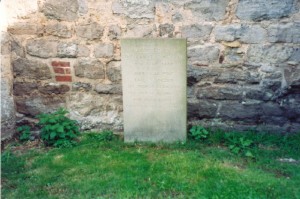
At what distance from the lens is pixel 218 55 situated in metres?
5.14

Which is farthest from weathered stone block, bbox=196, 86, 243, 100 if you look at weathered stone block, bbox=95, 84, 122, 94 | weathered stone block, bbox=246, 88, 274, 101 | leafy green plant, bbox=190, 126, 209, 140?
weathered stone block, bbox=95, 84, 122, 94

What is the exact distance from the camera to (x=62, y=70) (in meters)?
5.36

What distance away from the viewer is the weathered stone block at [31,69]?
5371mm

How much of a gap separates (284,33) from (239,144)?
59.3 inches

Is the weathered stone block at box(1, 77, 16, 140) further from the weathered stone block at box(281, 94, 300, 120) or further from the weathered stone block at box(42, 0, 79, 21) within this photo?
the weathered stone block at box(281, 94, 300, 120)

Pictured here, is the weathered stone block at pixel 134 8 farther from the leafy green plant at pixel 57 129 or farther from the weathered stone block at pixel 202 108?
the leafy green plant at pixel 57 129

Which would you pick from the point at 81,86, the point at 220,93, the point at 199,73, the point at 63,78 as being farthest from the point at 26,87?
the point at 220,93

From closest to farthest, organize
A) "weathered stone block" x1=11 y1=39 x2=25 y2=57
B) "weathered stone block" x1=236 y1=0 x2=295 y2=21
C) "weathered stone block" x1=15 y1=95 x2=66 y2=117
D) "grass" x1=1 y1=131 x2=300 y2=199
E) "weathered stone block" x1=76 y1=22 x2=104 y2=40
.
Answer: "grass" x1=1 y1=131 x2=300 y2=199
"weathered stone block" x1=236 y1=0 x2=295 y2=21
"weathered stone block" x1=76 y1=22 x2=104 y2=40
"weathered stone block" x1=11 y1=39 x2=25 y2=57
"weathered stone block" x1=15 y1=95 x2=66 y2=117

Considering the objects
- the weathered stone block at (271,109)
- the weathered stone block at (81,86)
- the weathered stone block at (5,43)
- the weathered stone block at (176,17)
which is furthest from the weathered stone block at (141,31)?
the weathered stone block at (271,109)

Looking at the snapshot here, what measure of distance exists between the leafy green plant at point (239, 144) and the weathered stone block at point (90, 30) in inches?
84.5

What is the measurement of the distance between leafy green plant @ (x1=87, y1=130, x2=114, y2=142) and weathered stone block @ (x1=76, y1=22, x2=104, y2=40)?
1.28 m

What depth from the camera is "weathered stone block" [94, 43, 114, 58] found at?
5258 millimetres

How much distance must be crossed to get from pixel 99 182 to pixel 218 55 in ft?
7.57

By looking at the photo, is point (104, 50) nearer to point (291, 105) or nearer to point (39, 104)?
point (39, 104)
